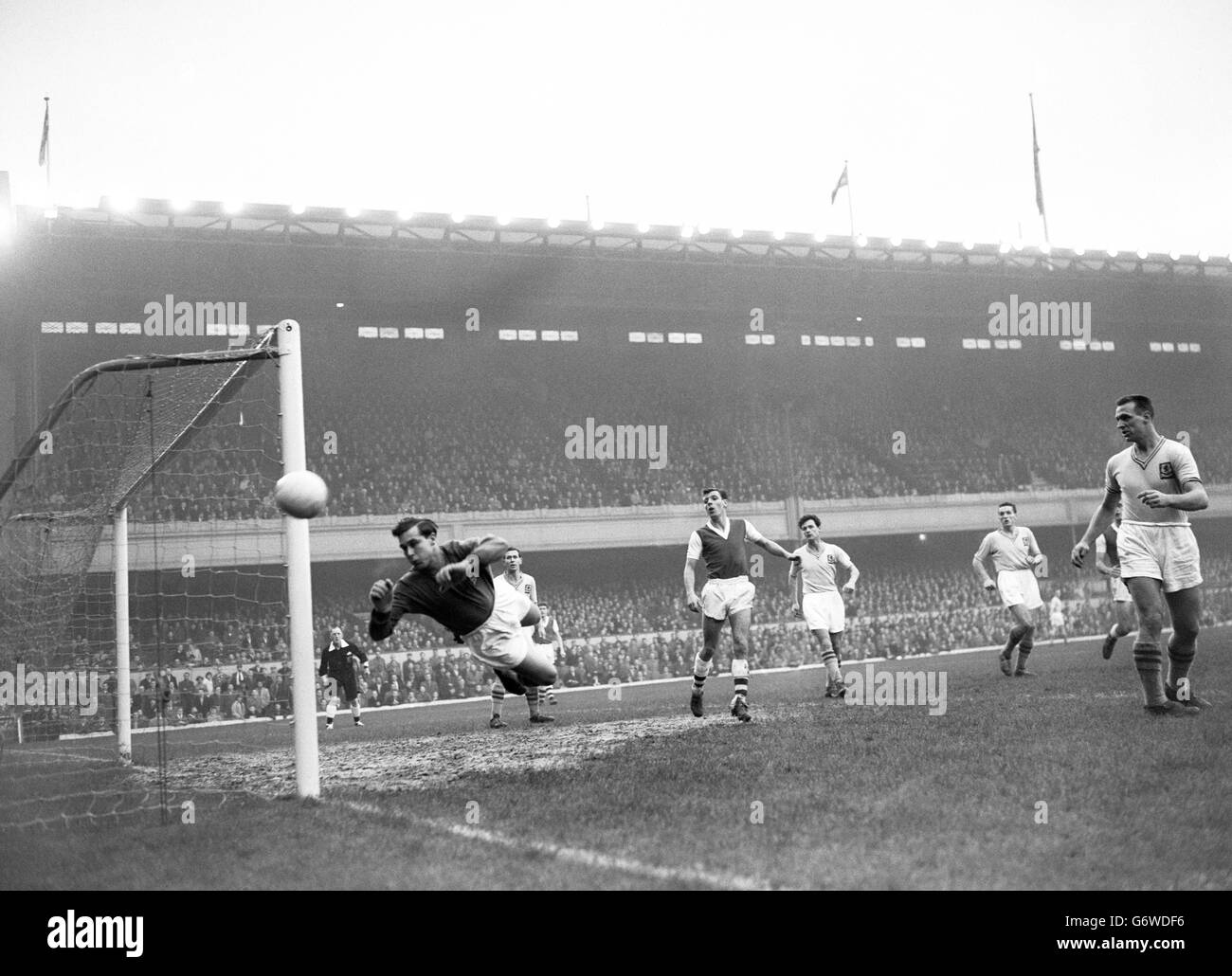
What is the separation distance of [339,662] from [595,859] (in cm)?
1329

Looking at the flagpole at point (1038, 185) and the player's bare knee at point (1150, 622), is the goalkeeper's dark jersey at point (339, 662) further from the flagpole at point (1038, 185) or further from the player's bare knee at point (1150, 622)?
the flagpole at point (1038, 185)

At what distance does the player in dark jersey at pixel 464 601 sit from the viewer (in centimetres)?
730

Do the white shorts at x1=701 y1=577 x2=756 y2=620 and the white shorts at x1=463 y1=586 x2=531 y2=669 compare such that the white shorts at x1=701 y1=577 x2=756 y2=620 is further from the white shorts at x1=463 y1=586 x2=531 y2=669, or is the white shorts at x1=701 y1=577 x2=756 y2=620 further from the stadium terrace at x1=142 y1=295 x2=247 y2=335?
the stadium terrace at x1=142 y1=295 x2=247 y2=335

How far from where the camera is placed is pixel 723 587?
11102mm

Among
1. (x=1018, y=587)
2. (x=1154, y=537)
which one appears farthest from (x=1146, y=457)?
(x=1018, y=587)

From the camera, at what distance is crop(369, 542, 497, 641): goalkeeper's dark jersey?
766 centimetres

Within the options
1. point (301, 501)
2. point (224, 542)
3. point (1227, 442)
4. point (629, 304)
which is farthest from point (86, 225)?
point (1227, 442)

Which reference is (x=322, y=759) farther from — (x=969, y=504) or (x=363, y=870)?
(x=969, y=504)

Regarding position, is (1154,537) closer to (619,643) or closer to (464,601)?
(464,601)

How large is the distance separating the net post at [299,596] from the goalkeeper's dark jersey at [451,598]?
571 mm

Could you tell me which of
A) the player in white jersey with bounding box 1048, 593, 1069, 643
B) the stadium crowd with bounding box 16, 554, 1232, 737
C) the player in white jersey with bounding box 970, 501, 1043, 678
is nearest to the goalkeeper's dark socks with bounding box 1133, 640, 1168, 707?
the player in white jersey with bounding box 970, 501, 1043, 678

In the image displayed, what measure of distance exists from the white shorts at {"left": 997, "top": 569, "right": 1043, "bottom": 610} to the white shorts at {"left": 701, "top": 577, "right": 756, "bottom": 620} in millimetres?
5586
